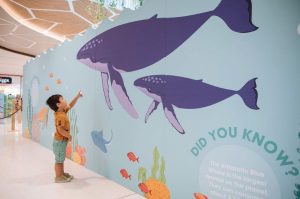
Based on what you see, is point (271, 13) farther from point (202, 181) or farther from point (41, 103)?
point (41, 103)

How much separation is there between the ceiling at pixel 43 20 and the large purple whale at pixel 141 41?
43.7 inches

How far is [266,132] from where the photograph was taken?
1778 mm

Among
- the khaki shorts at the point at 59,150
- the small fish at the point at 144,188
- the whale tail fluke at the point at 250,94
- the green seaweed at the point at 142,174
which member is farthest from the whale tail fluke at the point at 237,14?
the khaki shorts at the point at 59,150

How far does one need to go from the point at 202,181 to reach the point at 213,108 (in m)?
0.66

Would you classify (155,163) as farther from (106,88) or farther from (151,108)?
(106,88)

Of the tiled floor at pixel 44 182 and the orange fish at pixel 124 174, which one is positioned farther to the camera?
the orange fish at pixel 124 174

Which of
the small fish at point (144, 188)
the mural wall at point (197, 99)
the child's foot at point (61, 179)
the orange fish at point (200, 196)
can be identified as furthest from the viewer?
the child's foot at point (61, 179)

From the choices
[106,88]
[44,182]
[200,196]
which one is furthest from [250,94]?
[44,182]

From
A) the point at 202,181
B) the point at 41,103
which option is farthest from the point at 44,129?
the point at 202,181

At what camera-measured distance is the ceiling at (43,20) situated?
5.74m

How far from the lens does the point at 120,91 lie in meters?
3.03

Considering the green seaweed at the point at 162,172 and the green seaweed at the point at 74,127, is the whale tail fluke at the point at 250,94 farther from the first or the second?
the green seaweed at the point at 74,127

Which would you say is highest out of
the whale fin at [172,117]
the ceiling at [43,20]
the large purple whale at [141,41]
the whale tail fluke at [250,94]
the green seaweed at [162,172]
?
the ceiling at [43,20]

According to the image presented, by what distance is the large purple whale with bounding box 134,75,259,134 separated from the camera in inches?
74.3
